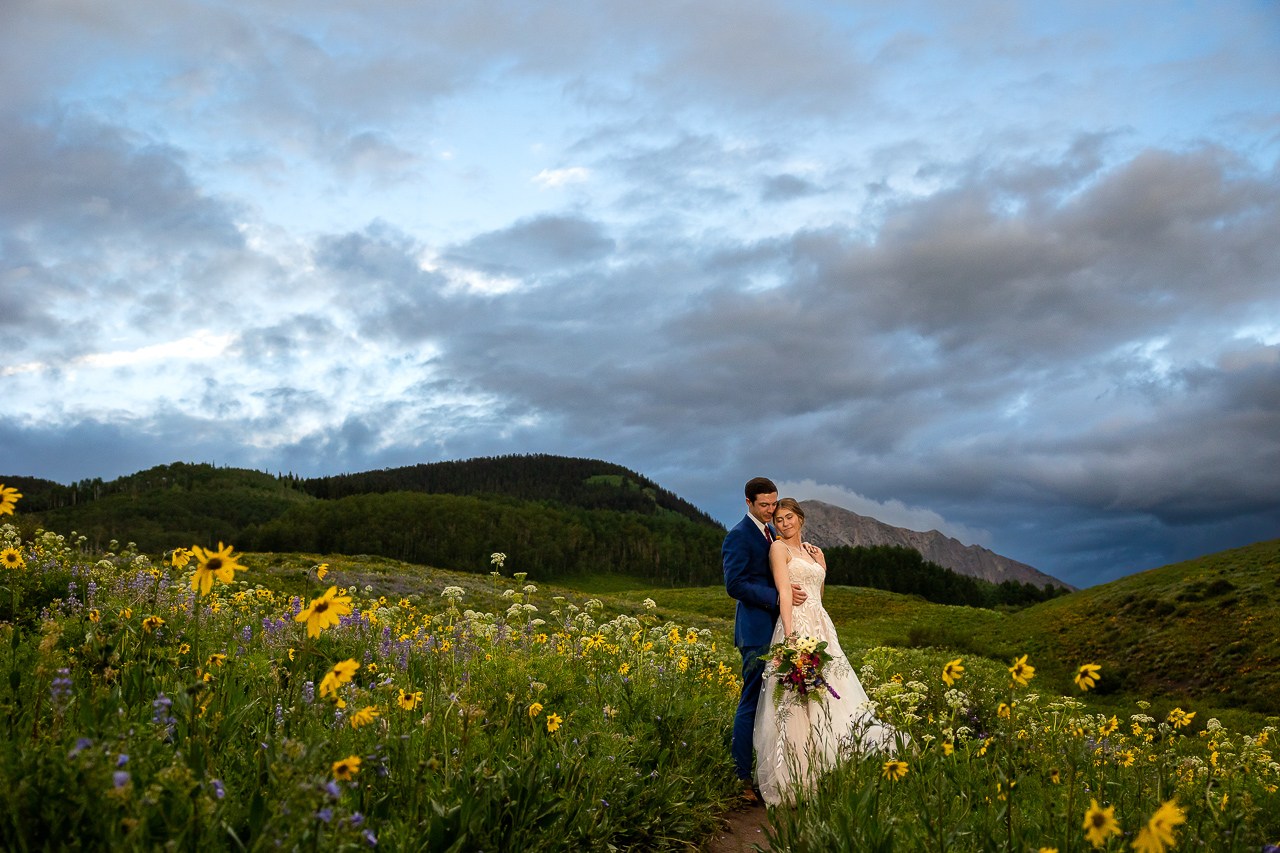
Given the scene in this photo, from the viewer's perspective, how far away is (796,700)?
632 centimetres

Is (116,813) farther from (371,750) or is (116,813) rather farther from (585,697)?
(585,697)

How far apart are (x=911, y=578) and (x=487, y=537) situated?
81.8 metres

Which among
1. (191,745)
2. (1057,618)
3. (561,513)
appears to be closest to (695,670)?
(191,745)

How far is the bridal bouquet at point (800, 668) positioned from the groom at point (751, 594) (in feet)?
1.42

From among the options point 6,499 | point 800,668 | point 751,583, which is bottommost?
point 800,668

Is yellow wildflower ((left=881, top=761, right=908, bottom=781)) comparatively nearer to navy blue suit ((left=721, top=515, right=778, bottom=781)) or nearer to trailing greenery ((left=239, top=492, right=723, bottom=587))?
navy blue suit ((left=721, top=515, right=778, bottom=781))

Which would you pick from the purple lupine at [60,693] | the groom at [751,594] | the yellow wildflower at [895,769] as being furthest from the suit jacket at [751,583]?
the purple lupine at [60,693]

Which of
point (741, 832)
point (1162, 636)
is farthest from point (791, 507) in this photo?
point (1162, 636)

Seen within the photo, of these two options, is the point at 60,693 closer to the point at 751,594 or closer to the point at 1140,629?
the point at 751,594

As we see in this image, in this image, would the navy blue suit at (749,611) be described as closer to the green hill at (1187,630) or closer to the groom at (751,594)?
the groom at (751,594)

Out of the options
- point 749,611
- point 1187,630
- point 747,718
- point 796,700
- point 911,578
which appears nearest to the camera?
point 796,700

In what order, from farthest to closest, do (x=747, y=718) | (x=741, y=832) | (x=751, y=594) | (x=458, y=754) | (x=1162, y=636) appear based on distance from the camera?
1. (x=1162, y=636)
2. (x=751, y=594)
3. (x=747, y=718)
4. (x=741, y=832)
5. (x=458, y=754)

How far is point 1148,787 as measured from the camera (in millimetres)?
5402

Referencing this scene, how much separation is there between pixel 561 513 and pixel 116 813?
169 m
